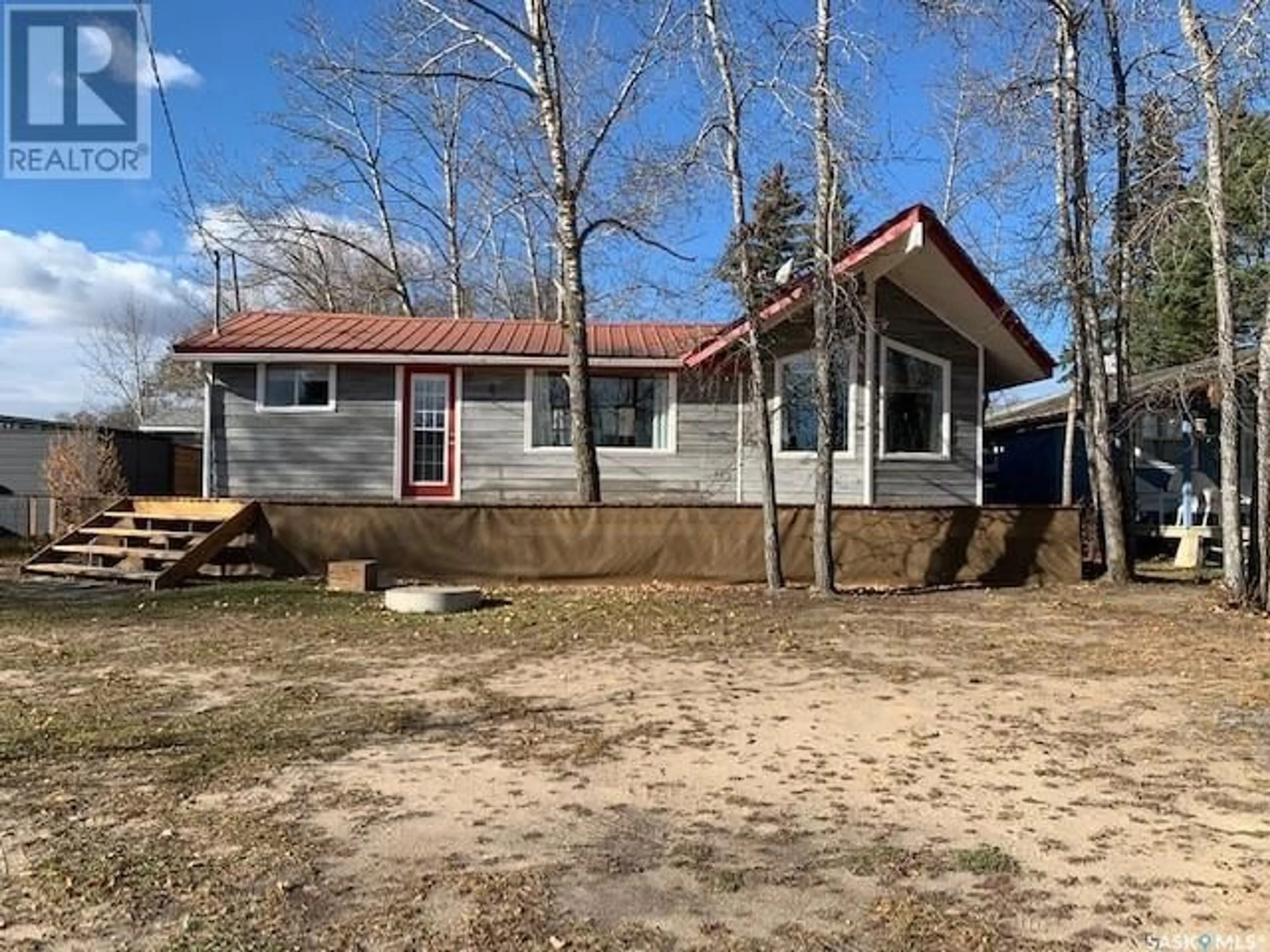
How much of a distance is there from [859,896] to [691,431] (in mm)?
14074

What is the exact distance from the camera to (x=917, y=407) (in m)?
17.3

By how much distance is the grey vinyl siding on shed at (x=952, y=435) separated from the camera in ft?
55.8

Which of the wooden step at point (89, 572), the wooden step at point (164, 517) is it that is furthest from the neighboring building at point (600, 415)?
the wooden step at point (89, 572)

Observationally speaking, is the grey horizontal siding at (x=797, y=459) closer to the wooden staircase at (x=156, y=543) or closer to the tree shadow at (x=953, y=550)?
the tree shadow at (x=953, y=550)

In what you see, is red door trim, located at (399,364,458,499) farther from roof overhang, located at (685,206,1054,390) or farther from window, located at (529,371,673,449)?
roof overhang, located at (685,206,1054,390)

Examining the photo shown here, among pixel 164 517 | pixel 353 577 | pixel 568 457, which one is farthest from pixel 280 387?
pixel 353 577

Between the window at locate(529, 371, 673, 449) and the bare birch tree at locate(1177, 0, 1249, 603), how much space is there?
8.16 metres

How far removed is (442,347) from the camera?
1769 cm

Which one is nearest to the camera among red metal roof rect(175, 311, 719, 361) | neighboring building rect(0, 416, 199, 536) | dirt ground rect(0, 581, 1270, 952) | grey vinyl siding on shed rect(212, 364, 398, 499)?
dirt ground rect(0, 581, 1270, 952)

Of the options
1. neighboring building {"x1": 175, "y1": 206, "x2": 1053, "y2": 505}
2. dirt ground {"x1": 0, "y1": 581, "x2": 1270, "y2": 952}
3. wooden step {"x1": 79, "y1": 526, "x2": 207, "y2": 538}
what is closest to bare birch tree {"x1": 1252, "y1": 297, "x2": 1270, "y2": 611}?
dirt ground {"x1": 0, "y1": 581, "x2": 1270, "y2": 952}

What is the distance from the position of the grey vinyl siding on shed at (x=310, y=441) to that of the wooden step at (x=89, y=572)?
3.80 meters

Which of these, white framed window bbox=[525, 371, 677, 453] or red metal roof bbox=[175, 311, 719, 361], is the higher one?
red metal roof bbox=[175, 311, 719, 361]

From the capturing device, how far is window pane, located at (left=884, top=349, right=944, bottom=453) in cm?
1712

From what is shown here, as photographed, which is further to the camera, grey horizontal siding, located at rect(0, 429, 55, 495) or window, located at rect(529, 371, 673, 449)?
grey horizontal siding, located at rect(0, 429, 55, 495)
